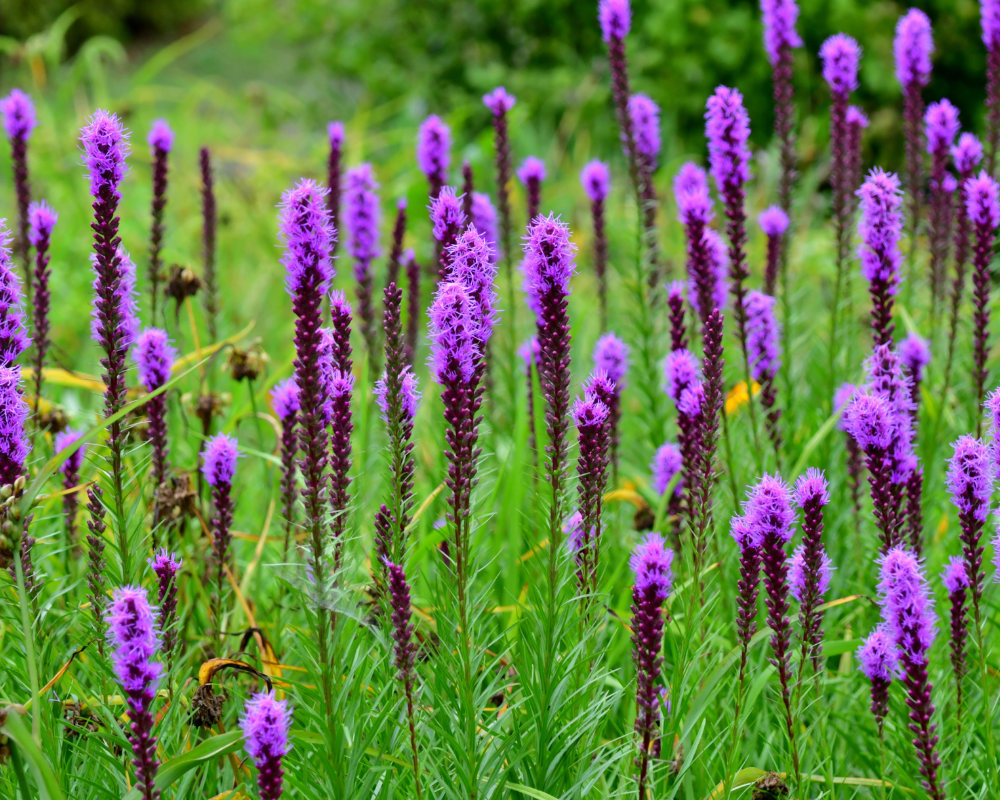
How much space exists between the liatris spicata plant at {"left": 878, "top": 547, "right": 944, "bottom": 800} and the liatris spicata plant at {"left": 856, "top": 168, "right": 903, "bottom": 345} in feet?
2.95

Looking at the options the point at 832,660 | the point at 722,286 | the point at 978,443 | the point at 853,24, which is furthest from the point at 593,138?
the point at 978,443

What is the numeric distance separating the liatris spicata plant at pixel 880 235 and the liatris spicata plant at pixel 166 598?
1.80 meters

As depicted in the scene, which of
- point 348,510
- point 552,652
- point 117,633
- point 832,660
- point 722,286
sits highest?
point 722,286

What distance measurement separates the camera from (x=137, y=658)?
149 centimetres

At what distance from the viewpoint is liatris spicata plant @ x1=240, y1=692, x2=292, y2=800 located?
4.97 feet

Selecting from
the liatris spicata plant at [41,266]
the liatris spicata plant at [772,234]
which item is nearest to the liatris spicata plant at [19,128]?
the liatris spicata plant at [41,266]

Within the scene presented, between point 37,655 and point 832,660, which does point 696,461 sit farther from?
point 37,655

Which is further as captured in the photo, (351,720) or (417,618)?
(417,618)

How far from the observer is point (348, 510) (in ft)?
6.44

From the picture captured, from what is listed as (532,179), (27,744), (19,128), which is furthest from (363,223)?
(27,744)

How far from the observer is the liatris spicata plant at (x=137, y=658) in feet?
4.86

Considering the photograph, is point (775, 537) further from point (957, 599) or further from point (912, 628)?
point (957, 599)

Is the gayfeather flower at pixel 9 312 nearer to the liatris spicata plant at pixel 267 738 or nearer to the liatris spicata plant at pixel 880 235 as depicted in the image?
the liatris spicata plant at pixel 267 738

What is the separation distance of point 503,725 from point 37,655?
104cm
